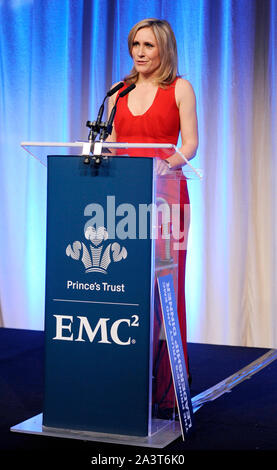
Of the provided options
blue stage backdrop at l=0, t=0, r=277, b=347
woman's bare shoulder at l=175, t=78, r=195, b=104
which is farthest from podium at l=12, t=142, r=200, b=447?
blue stage backdrop at l=0, t=0, r=277, b=347

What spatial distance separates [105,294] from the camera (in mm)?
2215

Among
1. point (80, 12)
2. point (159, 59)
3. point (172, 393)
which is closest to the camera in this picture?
point (172, 393)

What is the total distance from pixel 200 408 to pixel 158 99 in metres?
1.32

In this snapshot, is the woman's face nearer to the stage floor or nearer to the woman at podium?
the woman at podium

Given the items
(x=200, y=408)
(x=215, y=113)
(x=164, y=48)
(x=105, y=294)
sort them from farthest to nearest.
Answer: (x=215, y=113)
(x=200, y=408)
(x=164, y=48)
(x=105, y=294)

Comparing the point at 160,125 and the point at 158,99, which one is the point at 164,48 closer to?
the point at 158,99

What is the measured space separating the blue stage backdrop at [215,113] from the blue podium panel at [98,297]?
247 centimetres

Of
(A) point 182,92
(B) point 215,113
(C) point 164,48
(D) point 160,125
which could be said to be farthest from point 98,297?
(B) point 215,113

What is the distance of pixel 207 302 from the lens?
15.3ft

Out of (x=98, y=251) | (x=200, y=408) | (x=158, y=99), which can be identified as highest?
(x=158, y=99)

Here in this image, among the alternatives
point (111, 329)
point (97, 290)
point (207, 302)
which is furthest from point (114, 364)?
point (207, 302)

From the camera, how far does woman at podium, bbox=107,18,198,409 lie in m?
2.69
